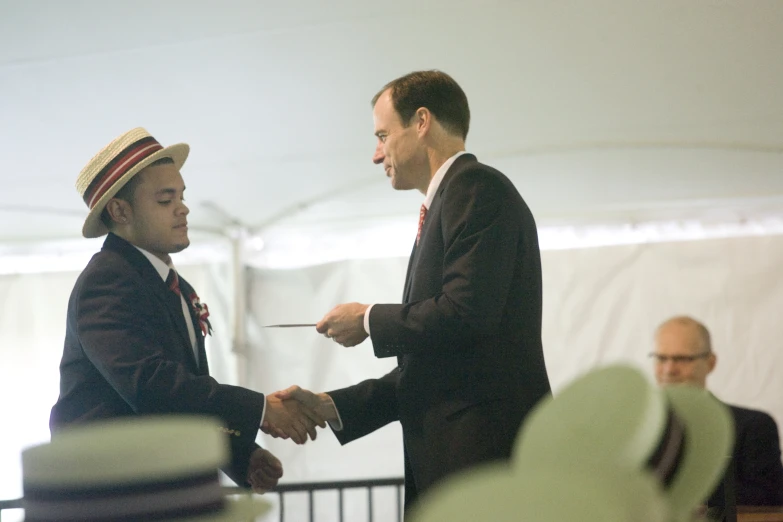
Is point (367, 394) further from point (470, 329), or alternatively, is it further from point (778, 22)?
point (778, 22)

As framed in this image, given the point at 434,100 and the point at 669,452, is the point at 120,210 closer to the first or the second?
the point at 434,100

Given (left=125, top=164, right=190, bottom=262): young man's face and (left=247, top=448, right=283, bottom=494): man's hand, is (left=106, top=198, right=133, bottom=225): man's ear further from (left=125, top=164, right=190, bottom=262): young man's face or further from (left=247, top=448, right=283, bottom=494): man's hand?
(left=247, top=448, right=283, bottom=494): man's hand

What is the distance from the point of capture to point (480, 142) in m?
3.64

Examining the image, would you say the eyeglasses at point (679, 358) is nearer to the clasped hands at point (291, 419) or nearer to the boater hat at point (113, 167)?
the clasped hands at point (291, 419)

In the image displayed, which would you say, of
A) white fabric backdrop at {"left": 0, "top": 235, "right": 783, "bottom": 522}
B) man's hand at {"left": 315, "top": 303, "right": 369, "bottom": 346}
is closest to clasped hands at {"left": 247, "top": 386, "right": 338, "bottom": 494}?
man's hand at {"left": 315, "top": 303, "right": 369, "bottom": 346}

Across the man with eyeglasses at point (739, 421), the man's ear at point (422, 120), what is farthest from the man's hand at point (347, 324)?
the man with eyeglasses at point (739, 421)

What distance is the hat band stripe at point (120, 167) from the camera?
211 centimetres

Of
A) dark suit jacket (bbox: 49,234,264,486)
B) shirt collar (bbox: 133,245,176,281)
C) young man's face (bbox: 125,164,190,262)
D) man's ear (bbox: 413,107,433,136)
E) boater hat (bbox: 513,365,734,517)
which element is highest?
man's ear (bbox: 413,107,433,136)

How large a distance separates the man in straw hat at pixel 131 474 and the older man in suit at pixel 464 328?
111cm

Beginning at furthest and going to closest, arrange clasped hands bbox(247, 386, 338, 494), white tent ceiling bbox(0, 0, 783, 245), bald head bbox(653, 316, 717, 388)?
1. bald head bbox(653, 316, 717, 388)
2. white tent ceiling bbox(0, 0, 783, 245)
3. clasped hands bbox(247, 386, 338, 494)

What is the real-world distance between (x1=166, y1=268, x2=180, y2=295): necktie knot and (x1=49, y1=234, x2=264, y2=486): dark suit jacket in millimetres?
43

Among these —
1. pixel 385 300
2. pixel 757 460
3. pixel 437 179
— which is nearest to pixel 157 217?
pixel 437 179

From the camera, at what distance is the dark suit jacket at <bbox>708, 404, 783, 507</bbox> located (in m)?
3.03

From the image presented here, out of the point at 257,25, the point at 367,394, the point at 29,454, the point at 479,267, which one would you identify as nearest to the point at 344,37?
the point at 257,25
